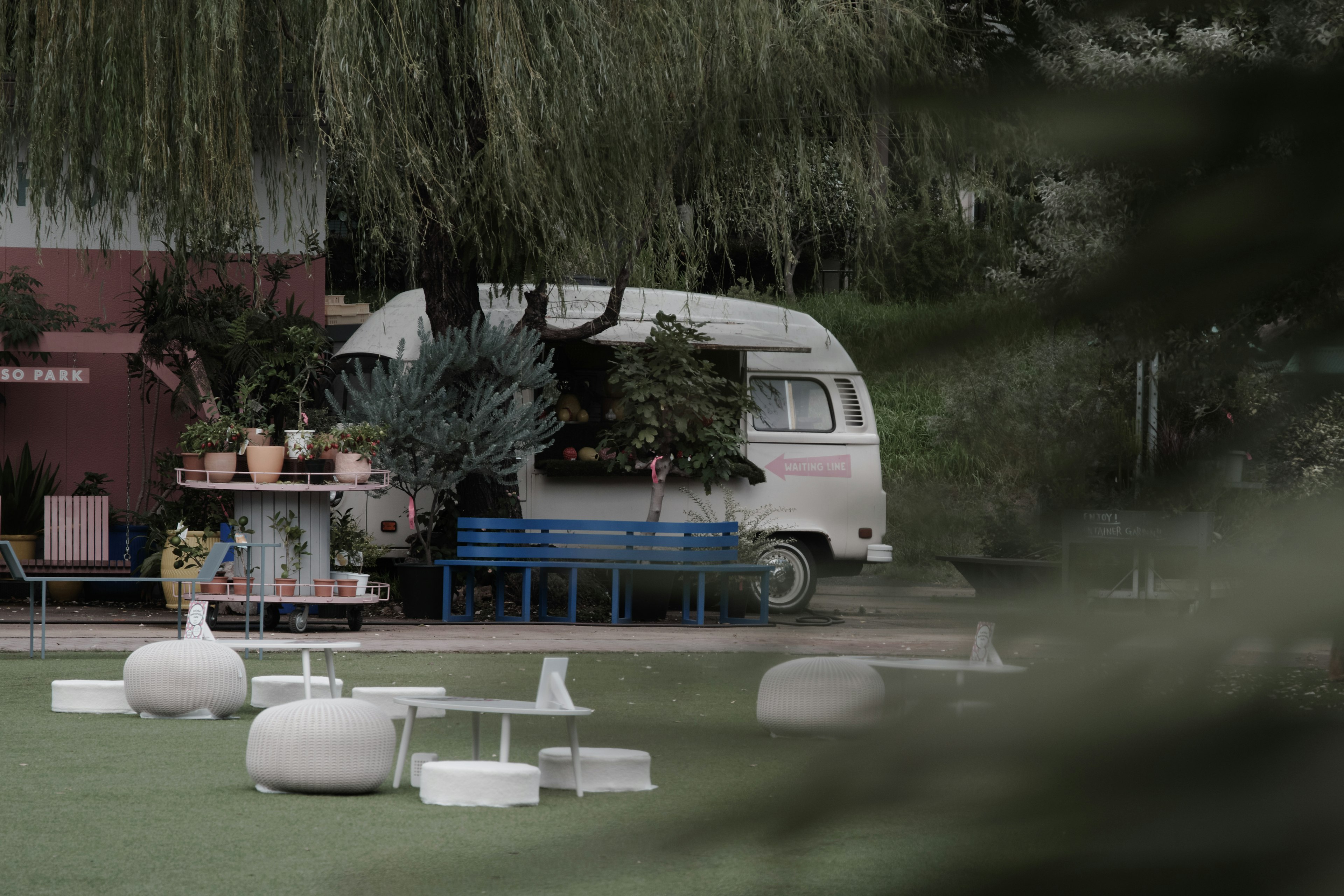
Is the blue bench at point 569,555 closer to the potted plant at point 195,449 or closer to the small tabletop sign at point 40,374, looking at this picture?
the potted plant at point 195,449

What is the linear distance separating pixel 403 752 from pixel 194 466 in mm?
6016

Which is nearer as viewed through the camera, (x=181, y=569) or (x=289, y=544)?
(x=289, y=544)

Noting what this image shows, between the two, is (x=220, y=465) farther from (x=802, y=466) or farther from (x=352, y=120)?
(x=802, y=466)

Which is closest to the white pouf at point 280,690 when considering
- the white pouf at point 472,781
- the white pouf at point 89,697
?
the white pouf at point 89,697

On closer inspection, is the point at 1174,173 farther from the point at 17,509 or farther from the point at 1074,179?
the point at 17,509

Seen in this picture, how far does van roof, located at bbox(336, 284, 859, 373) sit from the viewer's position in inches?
493

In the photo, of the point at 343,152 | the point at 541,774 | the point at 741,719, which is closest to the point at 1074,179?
the point at 741,719

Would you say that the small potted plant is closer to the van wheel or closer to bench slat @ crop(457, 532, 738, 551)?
bench slat @ crop(457, 532, 738, 551)

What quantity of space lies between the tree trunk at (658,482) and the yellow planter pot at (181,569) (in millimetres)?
3428

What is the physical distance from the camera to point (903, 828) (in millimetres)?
446

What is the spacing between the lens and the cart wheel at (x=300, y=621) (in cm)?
1036

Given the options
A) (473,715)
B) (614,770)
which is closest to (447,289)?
(473,715)

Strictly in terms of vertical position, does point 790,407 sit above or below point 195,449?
above

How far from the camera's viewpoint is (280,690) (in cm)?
724
